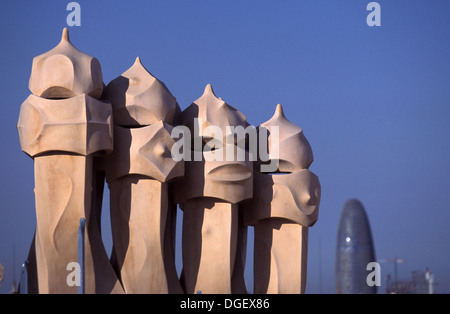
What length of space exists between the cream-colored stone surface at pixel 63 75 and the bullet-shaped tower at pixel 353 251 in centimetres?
1890

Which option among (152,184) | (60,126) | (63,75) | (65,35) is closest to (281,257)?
(152,184)

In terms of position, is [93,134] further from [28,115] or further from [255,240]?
[255,240]

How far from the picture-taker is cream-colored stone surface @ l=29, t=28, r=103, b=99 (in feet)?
70.8

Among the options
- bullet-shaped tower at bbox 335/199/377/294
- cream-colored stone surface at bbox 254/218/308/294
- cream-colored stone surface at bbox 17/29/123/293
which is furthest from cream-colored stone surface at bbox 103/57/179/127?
bullet-shaped tower at bbox 335/199/377/294

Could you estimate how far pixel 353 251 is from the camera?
40.3 metres

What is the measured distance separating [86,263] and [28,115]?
3812mm

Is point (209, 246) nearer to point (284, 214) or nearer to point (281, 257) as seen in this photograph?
point (284, 214)

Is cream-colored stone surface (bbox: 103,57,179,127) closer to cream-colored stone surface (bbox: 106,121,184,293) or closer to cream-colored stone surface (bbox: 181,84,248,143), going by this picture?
cream-colored stone surface (bbox: 106,121,184,293)

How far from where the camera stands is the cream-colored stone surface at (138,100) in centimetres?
2300

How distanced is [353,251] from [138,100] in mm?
19916

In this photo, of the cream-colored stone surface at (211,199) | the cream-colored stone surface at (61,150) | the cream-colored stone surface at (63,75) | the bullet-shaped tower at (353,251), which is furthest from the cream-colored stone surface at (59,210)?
the bullet-shaped tower at (353,251)

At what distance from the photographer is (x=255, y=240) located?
87.8 ft

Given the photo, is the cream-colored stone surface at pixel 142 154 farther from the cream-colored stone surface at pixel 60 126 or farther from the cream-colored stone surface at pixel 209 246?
the cream-colored stone surface at pixel 209 246
